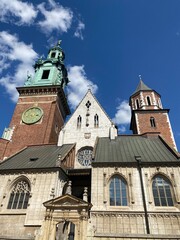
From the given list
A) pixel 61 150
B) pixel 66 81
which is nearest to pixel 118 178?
pixel 61 150

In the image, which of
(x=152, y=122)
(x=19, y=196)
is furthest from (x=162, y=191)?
(x=152, y=122)

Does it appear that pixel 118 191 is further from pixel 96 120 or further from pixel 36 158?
pixel 96 120

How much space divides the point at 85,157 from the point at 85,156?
149 millimetres

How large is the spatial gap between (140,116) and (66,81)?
71.3 ft

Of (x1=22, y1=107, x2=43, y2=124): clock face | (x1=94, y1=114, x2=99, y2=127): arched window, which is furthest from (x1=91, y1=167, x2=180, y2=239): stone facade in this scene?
(x1=22, y1=107, x2=43, y2=124): clock face

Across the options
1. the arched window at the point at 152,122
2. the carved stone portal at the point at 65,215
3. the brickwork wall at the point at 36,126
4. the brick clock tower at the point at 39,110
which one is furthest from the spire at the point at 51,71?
the carved stone portal at the point at 65,215

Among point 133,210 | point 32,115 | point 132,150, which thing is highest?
point 32,115

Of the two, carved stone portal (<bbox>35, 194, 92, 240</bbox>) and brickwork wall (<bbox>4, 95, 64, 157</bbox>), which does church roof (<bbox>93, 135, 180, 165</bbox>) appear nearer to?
carved stone portal (<bbox>35, 194, 92, 240</bbox>)

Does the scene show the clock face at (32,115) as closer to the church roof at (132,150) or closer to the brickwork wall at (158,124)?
the church roof at (132,150)

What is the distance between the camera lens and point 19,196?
19141 millimetres

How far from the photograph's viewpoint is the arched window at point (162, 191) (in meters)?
17.0

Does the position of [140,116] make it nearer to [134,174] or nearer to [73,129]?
[73,129]

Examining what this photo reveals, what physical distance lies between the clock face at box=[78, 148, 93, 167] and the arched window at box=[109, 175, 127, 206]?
21.7ft

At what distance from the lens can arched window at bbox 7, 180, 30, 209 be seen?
18656 millimetres
